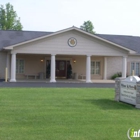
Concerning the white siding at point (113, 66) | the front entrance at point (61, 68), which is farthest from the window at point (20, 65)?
the white siding at point (113, 66)

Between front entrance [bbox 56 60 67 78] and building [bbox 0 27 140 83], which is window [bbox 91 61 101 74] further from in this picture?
front entrance [bbox 56 60 67 78]

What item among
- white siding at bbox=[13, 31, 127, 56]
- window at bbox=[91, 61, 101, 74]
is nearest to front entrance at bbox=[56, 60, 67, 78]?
window at bbox=[91, 61, 101, 74]

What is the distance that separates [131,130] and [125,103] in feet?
18.2

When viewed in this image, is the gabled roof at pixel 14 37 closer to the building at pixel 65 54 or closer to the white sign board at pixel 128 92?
→ the building at pixel 65 54

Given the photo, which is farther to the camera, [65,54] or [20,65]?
[20,65]

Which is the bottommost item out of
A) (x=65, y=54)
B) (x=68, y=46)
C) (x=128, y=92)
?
(x=128, y=92)

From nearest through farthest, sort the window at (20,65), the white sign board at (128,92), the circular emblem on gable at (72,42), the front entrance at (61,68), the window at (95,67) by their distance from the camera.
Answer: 1. the white sign board at (128,92)
2. the circular emblem on gable at (72,42)
3. the window at (20,65)
4. the front entrance at (61,68)
5. the window at (95,67)

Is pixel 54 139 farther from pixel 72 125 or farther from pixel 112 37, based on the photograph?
pixel 112 37

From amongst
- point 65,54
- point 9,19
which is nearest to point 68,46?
point 65,54

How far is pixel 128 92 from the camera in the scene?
1344 cm

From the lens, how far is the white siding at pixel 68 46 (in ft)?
88.2

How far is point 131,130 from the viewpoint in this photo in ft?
26.6

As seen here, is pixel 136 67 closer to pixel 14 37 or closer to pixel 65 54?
pixel 65 54

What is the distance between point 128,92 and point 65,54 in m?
14.8
